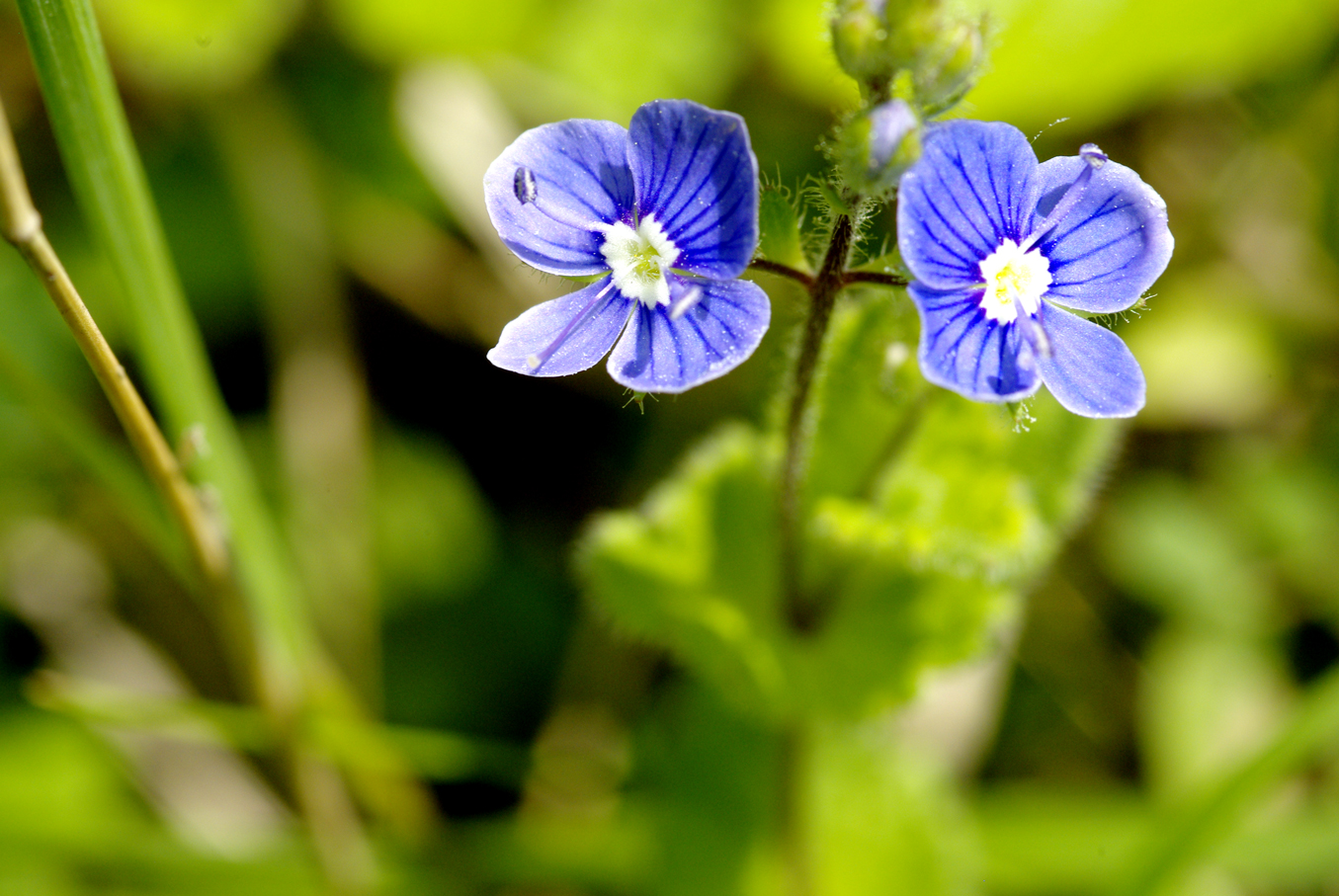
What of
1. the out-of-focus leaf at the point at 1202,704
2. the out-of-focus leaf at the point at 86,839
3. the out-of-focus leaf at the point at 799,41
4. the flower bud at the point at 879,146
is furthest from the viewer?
the out-of-focus leaf at the point at 799,41

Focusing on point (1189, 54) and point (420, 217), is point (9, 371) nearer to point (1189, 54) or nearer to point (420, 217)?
point (420, 217)

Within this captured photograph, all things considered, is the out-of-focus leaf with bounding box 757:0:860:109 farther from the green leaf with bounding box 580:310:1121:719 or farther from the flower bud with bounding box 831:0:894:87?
the flower bud with bounding box 831:0:894:87

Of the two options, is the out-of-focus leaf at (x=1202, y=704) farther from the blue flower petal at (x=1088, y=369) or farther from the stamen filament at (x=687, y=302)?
the stamen filament at (x=687, y=302)

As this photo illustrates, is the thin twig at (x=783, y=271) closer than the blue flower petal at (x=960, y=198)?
No

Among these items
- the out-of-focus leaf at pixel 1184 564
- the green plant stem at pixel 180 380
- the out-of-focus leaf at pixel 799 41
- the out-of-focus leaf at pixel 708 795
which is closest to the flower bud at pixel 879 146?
the green plant stem at pixel 180 380

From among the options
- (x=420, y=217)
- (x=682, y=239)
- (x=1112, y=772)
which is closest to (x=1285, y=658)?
(x=1112, y=772)

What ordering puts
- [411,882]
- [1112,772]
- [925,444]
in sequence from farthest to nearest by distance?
[1112,772] < [411,882] < [925,444]

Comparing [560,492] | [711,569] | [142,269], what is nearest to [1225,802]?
[711,569]
